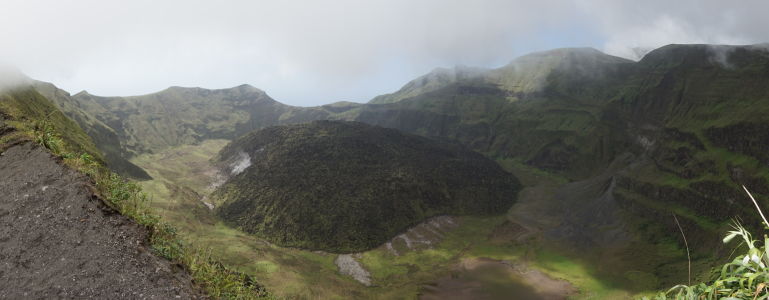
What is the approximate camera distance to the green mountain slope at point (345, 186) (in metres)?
99.6

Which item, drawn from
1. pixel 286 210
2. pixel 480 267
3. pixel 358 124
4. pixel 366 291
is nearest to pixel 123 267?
pixel 366 291

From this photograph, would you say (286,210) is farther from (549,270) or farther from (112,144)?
(112,144)

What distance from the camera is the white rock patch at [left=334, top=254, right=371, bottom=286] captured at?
78.8 m

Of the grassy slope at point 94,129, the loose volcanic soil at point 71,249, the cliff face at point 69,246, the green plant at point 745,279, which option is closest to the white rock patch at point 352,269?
the cliff face at point 69,246

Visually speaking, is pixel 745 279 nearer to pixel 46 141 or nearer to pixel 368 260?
pixel 46 141

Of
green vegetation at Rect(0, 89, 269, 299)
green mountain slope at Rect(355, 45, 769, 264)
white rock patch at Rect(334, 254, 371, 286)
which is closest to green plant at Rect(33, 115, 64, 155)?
green vegetation at Rect(0, 89, 269, 299)

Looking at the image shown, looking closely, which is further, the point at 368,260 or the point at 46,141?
the point at 368,260

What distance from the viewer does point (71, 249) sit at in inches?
480

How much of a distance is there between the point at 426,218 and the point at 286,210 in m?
41.7

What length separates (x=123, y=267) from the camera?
11.9m

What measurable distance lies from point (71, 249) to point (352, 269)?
74465 millimetres

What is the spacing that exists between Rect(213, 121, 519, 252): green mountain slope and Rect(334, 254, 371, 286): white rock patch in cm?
489

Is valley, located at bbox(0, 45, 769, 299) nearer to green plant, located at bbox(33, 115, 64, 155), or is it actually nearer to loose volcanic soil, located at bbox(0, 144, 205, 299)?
green plant, located at bbox(33, 115, 64, 155)

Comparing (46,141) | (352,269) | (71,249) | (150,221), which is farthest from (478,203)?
(71,249)
